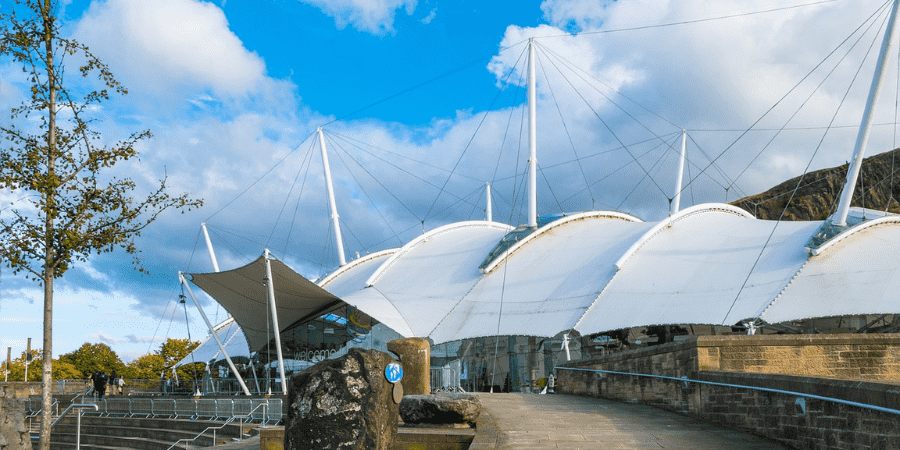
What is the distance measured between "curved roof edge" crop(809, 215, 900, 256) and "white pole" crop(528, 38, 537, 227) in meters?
12.2

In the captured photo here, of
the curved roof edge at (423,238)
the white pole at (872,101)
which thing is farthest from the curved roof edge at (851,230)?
the curved roof edge at (423,238)

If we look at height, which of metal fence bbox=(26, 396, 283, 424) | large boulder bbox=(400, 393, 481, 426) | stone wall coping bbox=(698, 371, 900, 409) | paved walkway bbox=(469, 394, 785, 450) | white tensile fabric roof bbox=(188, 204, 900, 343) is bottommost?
metal fence bbox=(26, 396, 283, 424)

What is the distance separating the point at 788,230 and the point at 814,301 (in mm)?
6158

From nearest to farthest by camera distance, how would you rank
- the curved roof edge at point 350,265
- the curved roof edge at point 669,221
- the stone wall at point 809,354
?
the stone wall at point 809,354
the curved roof edge at point 669,221
the curved roof edge at point 350,265

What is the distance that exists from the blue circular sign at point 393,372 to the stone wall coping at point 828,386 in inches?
171

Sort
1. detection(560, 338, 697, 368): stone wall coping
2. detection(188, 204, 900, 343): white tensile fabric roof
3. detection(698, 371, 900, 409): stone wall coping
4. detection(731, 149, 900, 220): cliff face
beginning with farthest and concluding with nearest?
detection(731, 149, 900, 220): cliff face → detection(188, 204, 900, 343): white tensile fabric roof → detection(560, 338, 697, 368): stone wall coping → detection(698, 371, 900, 409): stone wall coping

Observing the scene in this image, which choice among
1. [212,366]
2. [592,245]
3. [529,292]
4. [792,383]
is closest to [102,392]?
[212,366]

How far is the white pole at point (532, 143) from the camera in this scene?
31.4 meters

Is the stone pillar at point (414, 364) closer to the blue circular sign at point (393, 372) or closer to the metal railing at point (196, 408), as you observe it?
the metal railing at point (196, 408)

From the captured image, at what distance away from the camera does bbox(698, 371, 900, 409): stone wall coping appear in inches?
241

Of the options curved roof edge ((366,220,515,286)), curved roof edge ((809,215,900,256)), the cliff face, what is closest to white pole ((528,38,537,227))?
curved roof edge ((366,220,515,286))

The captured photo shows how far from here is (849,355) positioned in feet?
35.4

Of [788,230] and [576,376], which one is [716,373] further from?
[788,230]

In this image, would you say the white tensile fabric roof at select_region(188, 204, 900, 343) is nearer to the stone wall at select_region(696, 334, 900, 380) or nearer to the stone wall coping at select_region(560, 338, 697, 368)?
the stone wall coping at select_region(560, 338, 697, 368)
